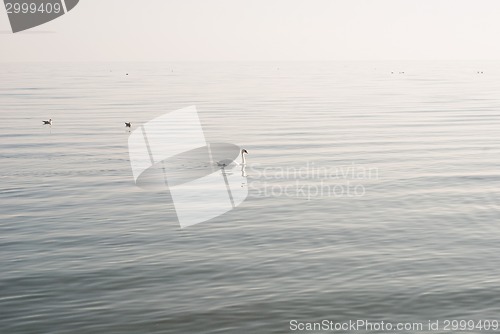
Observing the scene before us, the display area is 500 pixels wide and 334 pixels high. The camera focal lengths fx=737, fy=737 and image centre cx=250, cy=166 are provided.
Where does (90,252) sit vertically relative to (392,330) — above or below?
above

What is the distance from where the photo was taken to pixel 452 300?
25.7 meters

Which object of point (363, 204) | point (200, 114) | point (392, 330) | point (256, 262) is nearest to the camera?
point (392, 330)

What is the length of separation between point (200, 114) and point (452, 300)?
69861 millimetres

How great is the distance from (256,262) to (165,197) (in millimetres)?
13848

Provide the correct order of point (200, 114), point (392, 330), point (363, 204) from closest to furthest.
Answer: point (392, 330) → point (363, 204) → point (200, 114)

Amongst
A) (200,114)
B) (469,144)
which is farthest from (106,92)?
(469,144)

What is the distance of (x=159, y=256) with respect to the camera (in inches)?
1219

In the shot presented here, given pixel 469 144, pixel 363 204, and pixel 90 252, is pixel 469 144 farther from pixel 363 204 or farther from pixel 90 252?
pixel 90 252

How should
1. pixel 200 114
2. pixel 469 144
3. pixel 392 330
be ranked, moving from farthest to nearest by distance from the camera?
pixel 200 114
pixel 469 144
pixel 392 330

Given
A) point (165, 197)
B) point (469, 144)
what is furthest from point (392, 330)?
point (469, 144)

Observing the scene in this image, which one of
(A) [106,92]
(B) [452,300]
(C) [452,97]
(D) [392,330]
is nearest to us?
(D) [392,330]

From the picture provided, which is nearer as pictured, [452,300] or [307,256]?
[452,300]

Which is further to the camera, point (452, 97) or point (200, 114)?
point (452, 97)

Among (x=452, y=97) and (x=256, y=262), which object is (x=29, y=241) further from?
(x=452, y=97)
